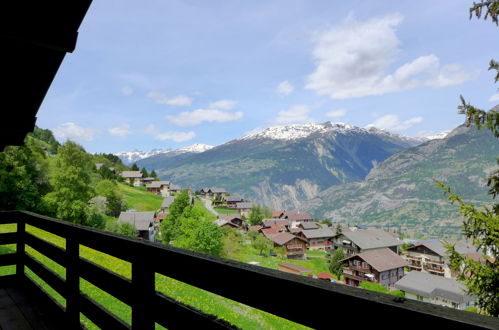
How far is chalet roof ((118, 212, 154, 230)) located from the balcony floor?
168ft

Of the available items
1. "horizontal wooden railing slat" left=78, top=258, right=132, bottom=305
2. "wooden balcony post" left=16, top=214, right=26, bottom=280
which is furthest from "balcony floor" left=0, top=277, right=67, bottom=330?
"horizontal wooden railing slat" left=78, top=258, right=132, bottom=305

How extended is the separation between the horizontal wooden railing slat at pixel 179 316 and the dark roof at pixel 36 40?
1.91m

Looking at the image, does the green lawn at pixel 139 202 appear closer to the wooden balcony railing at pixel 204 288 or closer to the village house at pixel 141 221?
the village house at pixel 141 221

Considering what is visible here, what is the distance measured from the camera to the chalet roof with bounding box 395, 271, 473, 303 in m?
45.2

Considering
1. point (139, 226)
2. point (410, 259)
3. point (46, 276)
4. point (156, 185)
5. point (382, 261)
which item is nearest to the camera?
point (46, 276)

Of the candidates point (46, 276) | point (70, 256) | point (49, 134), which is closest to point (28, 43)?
point (70, 256)

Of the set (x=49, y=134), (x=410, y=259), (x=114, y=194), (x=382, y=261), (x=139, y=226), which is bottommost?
(x=410, y=259)

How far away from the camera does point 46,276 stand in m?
4.66

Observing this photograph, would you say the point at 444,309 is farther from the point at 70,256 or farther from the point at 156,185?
the point at 156,185

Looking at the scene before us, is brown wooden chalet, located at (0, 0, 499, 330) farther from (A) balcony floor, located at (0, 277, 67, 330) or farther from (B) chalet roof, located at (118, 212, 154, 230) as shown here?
(B) chalet roof, located at (118, 212, 154, 230)

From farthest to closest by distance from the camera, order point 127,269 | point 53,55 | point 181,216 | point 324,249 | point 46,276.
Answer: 1. point 324,249
2. point 181,216
3. point 127,269
4. point 46,276
5. point 53,55

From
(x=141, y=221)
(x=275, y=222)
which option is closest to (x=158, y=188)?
(x=275, y=222)

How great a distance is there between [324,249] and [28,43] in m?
97.5

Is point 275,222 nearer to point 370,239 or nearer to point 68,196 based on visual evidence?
point 370,239
